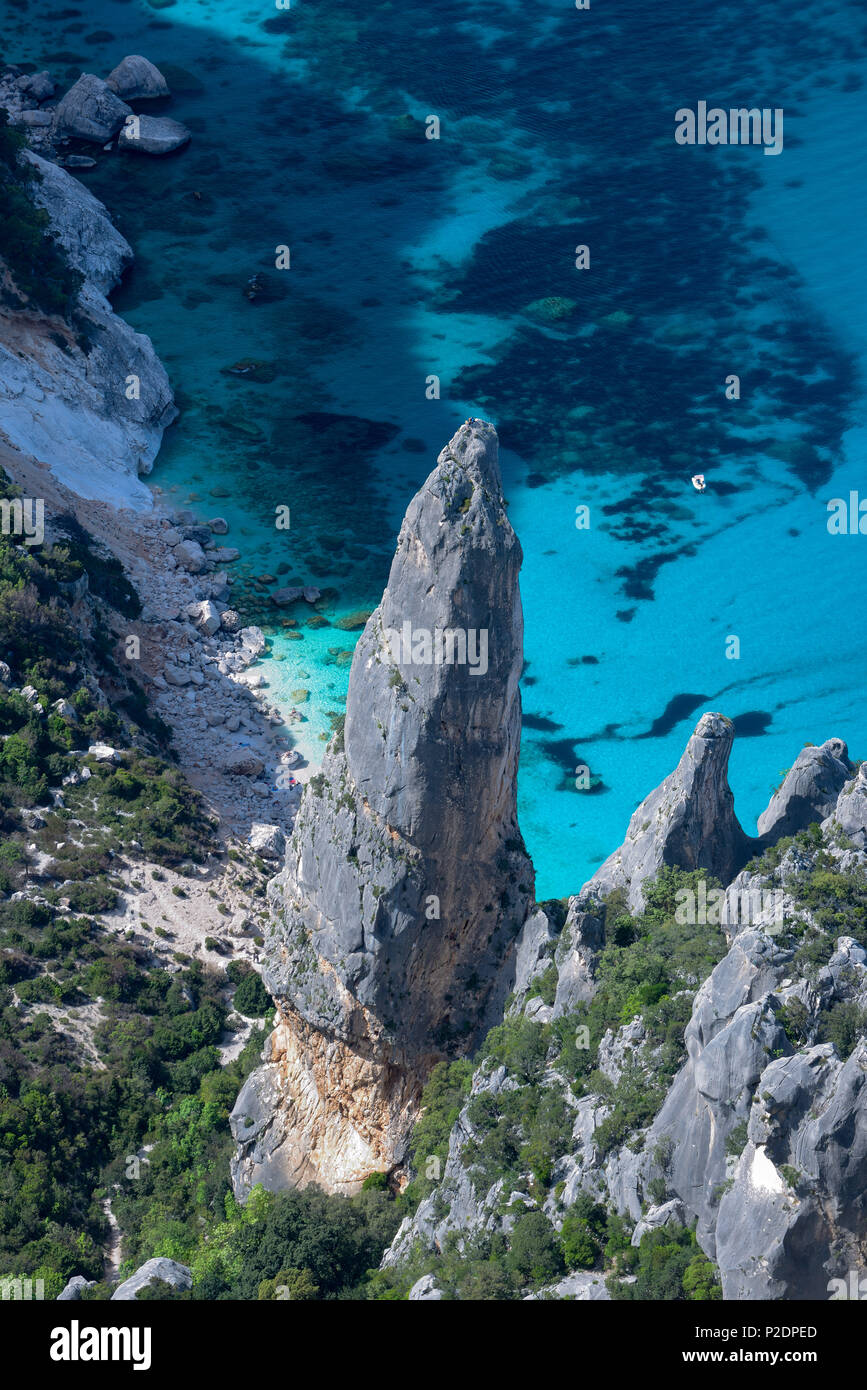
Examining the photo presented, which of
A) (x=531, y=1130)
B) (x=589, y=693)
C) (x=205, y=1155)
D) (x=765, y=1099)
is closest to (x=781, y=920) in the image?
(x=765, y=1099)

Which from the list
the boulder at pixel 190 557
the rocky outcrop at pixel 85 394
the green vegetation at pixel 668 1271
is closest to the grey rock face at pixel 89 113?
the rocky outcrop at pixel 85 394

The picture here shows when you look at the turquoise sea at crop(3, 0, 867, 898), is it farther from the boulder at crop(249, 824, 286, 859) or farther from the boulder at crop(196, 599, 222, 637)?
the boulder at crop(249, 824, 286, 859)

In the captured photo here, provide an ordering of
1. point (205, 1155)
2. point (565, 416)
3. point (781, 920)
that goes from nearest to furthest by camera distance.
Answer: point (781, 920) < point (205, 1155) < point (565, 416)

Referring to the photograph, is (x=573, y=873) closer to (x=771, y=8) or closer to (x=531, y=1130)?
(x=531, y=1130)

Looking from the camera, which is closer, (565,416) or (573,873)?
(573,873)

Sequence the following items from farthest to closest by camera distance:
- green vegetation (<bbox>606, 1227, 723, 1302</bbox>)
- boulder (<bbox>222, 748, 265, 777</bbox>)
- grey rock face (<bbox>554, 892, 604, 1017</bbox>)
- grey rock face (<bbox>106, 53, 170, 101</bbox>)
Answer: grey rock face (<bbox>106, 53, 170, 101</bbox>)
boulder (<bbox>222, 748, 265, 777</bbox>)
grey rock face (<bbox>554, 892, 604, 1017</bbox>)
green vegetation (<bbox>606, 1227, 723, 1302</bbox>)

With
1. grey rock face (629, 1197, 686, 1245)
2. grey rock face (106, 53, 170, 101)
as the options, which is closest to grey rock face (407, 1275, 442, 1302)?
grey rock face (629, 1197, 686, 1245)

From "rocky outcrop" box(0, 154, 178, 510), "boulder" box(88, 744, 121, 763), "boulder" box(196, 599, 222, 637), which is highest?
"rocky outcrop" box(0, 154, 178, 510)
